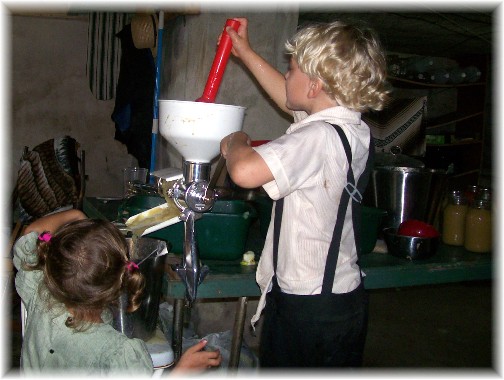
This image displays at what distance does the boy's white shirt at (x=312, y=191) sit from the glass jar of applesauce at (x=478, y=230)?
108 cm

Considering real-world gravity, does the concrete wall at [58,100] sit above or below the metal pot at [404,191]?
above

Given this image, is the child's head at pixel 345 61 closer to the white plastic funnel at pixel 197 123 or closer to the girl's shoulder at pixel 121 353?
the white plastic funnel at pixel 197 123

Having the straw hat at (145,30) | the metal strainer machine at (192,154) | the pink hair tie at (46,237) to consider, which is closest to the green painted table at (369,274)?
the metal strainer machine at (192,154)

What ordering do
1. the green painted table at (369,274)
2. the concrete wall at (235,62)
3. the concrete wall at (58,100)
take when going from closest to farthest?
the green painted table at (369,274) < the concrete wall at (235,62) < the concrete wall at (58,100)

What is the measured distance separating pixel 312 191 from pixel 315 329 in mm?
388

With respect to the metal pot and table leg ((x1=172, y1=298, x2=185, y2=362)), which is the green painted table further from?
the metal pot

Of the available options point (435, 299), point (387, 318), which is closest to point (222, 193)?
point (387, 318)

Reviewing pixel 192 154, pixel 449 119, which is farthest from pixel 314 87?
pixel 449 119

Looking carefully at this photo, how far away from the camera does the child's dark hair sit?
130 cm

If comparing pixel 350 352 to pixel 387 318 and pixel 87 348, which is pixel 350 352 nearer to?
pixel 87 348

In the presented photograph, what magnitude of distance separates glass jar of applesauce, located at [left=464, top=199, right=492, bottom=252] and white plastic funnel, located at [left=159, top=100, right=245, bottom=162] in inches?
56.3

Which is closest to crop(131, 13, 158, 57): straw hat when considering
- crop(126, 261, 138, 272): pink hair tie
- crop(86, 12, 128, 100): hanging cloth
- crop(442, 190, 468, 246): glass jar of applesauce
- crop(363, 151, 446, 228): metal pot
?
crop(86, 12, 128, 100): hanging cloth

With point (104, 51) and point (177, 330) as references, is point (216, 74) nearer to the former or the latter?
point (177, 330)

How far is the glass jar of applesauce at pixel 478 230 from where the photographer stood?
2.31 metres
